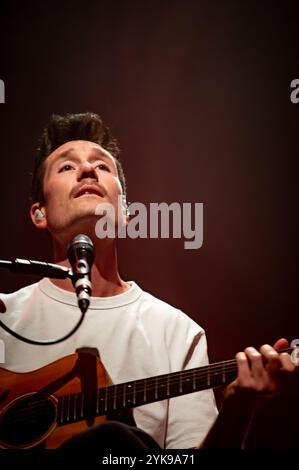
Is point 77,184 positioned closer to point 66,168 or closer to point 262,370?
point 66,168

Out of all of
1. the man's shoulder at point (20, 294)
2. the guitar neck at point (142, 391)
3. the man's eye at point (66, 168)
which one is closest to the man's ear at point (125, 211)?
the man's eye at point (66, 168)

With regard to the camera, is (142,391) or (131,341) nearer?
(142,391)

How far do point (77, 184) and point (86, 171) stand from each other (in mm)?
65

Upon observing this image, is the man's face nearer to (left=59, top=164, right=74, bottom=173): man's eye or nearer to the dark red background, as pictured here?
(left=59, top=164, right=74, bottom=173): man's eye

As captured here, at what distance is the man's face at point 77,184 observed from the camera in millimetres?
1988

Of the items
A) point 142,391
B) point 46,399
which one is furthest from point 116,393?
point 46,399

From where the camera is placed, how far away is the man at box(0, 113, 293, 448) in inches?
71.2

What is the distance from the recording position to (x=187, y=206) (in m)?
2.07

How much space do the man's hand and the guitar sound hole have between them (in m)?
0.62

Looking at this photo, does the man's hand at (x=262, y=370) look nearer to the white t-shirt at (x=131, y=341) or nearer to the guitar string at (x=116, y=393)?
the guitar string at (x=116, y=393)

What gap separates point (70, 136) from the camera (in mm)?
2139

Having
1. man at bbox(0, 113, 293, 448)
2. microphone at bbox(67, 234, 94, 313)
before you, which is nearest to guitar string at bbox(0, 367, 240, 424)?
man at bbox(0, 113, 293, 448)
